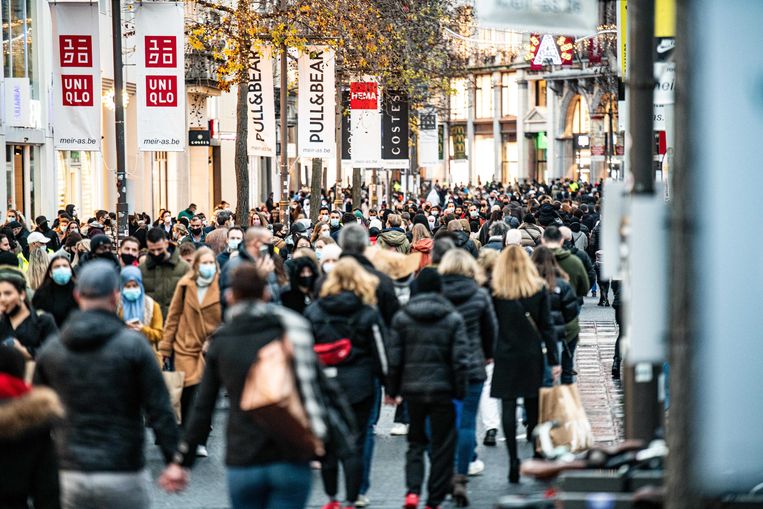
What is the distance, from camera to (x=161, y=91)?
23391 millimetres

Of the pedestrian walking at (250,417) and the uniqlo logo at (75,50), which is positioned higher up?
the uniqlo logo at (75,50)

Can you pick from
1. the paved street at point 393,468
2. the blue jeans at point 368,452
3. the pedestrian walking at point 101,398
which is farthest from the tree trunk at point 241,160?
the pedestrian walking at point 101,398

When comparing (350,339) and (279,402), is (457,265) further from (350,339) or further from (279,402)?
(279,402)

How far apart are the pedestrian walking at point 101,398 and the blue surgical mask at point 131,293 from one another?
19.1 feet

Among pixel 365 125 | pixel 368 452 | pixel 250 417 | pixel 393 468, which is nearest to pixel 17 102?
pixel 365 125

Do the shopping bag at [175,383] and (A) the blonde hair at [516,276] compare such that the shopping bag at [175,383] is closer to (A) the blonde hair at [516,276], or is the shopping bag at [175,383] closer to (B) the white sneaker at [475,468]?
(B) the white sneaker at [475,468]

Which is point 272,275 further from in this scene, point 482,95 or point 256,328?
point 482,95

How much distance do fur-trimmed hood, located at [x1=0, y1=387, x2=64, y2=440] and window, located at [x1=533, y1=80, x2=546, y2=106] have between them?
95696 mm

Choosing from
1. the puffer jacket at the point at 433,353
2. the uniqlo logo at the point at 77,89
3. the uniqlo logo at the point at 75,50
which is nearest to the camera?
the puffer jacket at the point at 433,353

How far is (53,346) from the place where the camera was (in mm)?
7348

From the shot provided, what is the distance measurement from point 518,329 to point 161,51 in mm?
12975

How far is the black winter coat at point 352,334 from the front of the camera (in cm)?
1028

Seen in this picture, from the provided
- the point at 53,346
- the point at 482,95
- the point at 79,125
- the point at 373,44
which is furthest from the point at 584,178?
the point at 53,346

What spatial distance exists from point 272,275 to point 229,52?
57.7 feet
